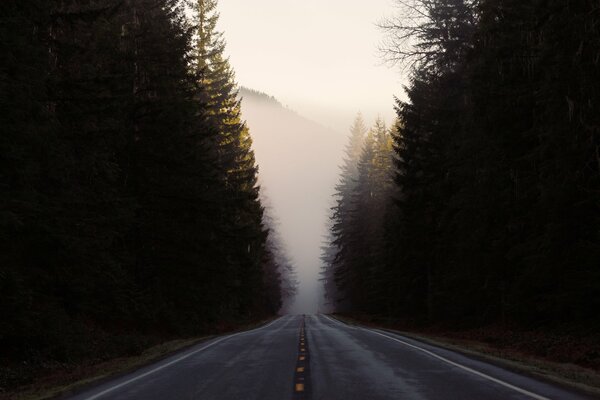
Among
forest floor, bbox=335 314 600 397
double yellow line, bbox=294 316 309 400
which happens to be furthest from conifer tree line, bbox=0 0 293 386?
forest floor, bbox=335 314 600 397

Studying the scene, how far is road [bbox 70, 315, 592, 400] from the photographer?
31.9 ft

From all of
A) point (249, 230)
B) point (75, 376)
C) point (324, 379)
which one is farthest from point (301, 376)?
point (249, 230)

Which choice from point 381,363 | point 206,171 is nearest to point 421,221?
point 206,171

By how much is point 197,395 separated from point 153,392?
1098mm

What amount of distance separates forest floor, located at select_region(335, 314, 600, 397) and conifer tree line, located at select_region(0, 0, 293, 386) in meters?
11.6

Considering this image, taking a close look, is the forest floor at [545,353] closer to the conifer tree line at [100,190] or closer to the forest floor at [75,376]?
the forest floor at [75,376]

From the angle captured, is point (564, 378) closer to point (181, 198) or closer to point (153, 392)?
point (153, 392)

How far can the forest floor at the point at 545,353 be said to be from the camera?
38.9 feet

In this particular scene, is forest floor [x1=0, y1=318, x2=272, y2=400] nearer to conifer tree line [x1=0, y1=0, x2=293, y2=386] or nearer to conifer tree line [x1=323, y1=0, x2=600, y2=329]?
conifer tree line [x1=0, y1=0, x2=293, y2=386]

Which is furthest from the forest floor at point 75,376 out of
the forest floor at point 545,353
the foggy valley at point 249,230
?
the forest floor at point 545,353

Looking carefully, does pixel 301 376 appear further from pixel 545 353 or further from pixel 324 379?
pixel 545 353

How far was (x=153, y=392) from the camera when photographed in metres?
10.4

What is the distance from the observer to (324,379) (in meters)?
11.5

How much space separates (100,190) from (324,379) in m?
12.0
